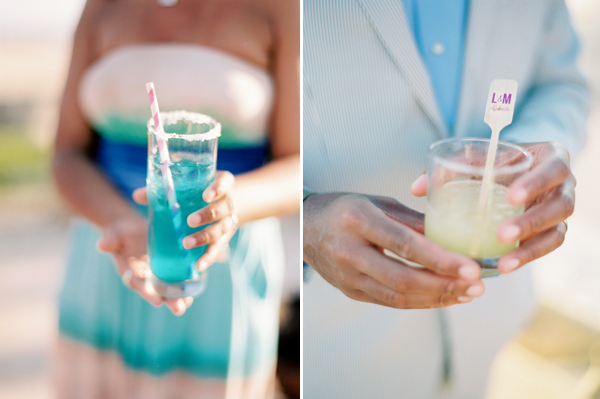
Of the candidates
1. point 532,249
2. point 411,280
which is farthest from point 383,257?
point 532,249

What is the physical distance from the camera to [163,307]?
80 cm

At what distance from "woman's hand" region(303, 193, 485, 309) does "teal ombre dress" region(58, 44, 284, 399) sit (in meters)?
0.17

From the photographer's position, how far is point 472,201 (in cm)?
55

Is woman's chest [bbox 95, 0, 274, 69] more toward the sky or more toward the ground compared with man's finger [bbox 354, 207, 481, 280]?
more toward the sky

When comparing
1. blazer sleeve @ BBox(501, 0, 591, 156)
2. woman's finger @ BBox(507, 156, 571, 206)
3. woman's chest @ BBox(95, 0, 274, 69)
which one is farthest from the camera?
blazer sleeve @ BBox(501, 0, 591, 156)

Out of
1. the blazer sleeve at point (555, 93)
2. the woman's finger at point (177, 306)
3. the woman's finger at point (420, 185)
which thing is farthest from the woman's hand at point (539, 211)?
the woman's finger at point (177, 306)

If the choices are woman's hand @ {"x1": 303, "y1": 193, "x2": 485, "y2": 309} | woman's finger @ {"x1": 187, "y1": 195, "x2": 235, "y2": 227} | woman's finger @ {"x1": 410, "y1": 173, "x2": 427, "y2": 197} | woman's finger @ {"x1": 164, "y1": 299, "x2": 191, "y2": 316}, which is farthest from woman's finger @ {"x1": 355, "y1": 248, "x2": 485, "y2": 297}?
woman's finger @ {"x1": 164, "y1": 299, "x2": 191, "y2": 316}

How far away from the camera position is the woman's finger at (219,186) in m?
0.67

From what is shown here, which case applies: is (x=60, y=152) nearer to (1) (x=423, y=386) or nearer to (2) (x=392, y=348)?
(2) (x=392, y=348)

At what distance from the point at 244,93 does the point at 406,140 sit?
28cm

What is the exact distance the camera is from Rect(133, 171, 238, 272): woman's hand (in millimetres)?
667

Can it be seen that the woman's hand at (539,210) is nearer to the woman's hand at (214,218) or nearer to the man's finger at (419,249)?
the man's finger at (419,249)

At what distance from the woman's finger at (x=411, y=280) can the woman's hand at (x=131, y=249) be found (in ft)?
1.12

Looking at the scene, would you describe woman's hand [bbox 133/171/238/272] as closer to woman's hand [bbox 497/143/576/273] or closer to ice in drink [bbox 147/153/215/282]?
ice in drink [bbox 147/153/215/282]
